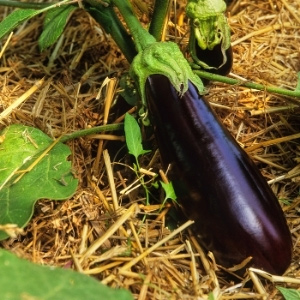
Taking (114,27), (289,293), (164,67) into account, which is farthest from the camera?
(114,27)

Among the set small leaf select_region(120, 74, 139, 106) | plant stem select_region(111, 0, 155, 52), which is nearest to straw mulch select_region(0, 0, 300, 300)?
small leaf select_region(120, 74, 139, 106)

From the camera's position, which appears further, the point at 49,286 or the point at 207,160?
the point at 207,160

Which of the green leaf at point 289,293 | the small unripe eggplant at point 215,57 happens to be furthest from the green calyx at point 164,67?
the green leaf at point 289,293

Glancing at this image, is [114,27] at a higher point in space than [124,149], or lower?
higher

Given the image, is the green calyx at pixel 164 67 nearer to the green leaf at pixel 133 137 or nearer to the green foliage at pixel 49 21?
the green leaf at pixel 133 137

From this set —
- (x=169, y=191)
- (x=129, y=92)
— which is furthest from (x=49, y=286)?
(x=129, y=92)

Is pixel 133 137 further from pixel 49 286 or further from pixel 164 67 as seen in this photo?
pixel 49 286

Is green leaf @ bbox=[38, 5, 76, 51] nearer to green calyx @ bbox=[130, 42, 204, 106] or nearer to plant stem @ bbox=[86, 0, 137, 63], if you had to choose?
plant stem @ bbox=[86, 0, 137, 63]
